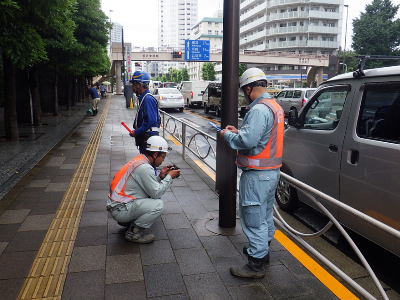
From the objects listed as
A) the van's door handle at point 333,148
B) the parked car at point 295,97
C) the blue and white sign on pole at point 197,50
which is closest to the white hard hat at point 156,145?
the van's door handle at point 333,148

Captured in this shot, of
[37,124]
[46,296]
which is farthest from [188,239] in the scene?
[37,124]

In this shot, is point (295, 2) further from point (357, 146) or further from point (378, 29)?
point (357, 146)

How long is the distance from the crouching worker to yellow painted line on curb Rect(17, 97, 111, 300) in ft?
2.09

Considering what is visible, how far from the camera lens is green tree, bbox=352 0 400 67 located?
46406 millimetres

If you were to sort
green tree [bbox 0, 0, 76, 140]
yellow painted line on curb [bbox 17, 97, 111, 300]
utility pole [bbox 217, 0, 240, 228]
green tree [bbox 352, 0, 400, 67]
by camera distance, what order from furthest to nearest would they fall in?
1. green tree [bbox 352, 0, 400, 67]
2. green tree [bbox 0, 0, 76, 140]
3. utility pole [bbox 217, 0, 240, 228]
4. yellow painted line on curb [bbox 17, 97, 111, 300]

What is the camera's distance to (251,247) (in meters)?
3.01

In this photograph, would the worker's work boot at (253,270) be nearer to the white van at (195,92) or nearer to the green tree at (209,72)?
→ the white van at (195,92)

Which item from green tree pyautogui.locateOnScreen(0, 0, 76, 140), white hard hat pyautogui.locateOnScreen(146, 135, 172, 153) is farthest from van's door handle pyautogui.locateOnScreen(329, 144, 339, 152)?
green tree pyautogui.locateOnScreen(0, 0, 76, 140)

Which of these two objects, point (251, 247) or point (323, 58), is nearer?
point (251, 247)

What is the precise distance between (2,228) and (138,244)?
165 centimetres

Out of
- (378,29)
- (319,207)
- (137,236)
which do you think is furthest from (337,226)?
(378,29)

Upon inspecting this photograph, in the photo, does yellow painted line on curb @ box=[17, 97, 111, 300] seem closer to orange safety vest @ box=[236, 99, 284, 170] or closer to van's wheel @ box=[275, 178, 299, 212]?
orange safety vest @ box=[236, 99, 284, 170]

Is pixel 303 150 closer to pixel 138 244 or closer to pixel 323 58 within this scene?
pixel 138 244

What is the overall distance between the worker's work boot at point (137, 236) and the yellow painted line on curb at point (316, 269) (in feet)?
4.65
